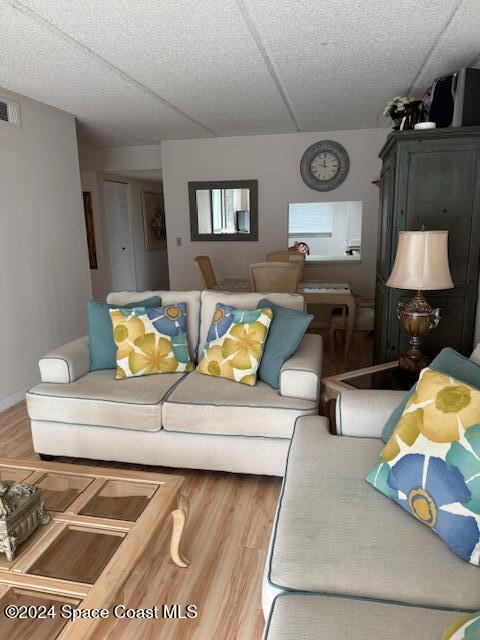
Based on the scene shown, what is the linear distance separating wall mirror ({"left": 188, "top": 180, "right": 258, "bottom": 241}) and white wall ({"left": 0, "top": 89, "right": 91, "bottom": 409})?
166 cm

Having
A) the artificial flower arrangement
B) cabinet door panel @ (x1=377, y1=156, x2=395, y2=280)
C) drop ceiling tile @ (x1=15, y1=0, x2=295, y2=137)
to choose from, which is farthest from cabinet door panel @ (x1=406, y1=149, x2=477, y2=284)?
drop ceiling tile @ (x1=15, y1=0, x2=295, y2=137)

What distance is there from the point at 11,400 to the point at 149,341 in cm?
153

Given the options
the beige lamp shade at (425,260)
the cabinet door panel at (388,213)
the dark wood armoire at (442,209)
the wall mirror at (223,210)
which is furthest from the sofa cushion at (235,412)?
the wall mirror at (223,210)

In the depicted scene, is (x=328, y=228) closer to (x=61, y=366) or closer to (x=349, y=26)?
(x=349, y=26)

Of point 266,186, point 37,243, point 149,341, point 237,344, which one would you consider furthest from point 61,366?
point 266,186

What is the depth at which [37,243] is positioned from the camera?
3.63 m

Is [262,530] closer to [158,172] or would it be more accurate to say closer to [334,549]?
[334,549]

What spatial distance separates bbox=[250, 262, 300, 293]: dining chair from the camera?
3938 millimetres

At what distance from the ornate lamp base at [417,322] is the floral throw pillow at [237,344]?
727 millimetres

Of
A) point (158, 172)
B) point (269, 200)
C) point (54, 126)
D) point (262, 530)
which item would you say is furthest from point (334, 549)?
point (158, 172)

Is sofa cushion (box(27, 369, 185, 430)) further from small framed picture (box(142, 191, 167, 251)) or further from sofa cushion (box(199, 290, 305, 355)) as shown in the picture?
small framed picture (box(142, 191, 167, 251))

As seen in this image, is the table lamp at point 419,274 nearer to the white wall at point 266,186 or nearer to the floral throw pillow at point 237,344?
the floral throw pillow at point 237,344

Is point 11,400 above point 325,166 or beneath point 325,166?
beneath

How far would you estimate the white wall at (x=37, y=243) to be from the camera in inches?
131
